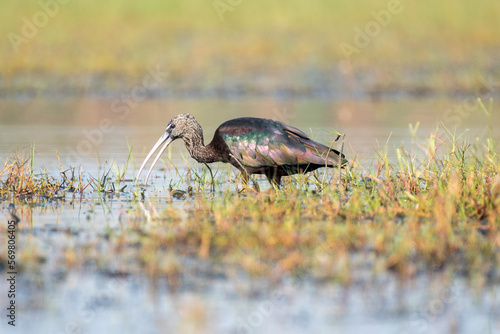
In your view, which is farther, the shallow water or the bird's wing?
the bird's wing

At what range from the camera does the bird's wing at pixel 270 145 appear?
860 cm

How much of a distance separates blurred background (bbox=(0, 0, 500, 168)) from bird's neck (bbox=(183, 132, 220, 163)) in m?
3.04

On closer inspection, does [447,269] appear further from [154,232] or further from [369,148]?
[369,148]

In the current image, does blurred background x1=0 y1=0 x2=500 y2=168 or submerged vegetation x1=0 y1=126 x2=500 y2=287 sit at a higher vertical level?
blurred background x1=0 y1=0 x2=500 y2=168

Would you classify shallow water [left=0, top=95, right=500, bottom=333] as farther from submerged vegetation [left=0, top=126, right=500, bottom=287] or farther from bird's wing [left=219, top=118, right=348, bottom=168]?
bird's wing [left=219, top=118, right=348, bottom=168]

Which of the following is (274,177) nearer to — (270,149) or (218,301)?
(270,149)

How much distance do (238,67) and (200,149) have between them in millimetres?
17864

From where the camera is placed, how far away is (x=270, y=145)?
870cm

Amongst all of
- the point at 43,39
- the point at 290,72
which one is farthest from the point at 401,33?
the point at 43,39

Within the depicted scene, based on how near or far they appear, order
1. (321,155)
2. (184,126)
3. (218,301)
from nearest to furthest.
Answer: (218,301) → (321,155) → (184,126)

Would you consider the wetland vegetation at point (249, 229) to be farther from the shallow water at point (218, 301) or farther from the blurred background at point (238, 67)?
the blurred background at point (238, 67)

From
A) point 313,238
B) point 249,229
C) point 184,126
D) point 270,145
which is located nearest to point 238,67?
point 184,126

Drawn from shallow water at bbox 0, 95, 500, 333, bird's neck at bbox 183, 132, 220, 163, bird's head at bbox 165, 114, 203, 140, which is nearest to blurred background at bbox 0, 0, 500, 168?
bird's head at bbox 165, 114, 203, 140

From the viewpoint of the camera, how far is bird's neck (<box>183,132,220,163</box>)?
926 cm
